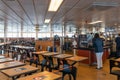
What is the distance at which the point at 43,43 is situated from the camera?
9656 millimetres

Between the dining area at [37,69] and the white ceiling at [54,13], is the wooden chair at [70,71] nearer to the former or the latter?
the dining area at [37,69]

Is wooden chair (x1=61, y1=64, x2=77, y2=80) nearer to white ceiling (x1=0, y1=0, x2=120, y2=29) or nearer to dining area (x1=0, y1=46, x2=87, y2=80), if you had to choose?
dining area (x1=0, y1=46, x2=87, y2=80)

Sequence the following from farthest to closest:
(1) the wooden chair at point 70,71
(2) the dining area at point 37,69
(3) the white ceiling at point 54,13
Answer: (3) the white ceiling at point 54,13 → (1) the wooden chair at point 70,71 → (2) the dining area at point 37,69

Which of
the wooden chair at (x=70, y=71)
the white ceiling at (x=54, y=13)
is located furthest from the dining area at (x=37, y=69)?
the white ceiling at (x=54, y=13)

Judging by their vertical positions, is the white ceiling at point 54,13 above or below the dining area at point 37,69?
above

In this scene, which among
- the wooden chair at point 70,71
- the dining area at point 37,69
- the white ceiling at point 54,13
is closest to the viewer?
the dining area at point 37,69

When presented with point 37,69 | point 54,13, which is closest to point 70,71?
point 37,69

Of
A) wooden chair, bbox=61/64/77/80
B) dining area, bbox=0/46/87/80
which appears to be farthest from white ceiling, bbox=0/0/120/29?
wooden chair, bbox=61/64/77/80

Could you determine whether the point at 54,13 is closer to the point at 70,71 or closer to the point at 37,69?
the point at 70,71

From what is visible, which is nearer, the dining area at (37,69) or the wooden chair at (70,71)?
the dining area at (37,69)

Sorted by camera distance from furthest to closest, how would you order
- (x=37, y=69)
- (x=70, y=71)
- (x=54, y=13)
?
(x=54, y=13), (x=70, y=71), (x=37, y=69)

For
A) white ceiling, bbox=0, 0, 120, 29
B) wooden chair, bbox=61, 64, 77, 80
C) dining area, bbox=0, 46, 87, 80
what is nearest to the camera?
dining area, bbox=0, 46, 87, 80

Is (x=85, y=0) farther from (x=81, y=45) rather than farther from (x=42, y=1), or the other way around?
(x=81, y=45)

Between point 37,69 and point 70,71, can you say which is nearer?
point 37,69
